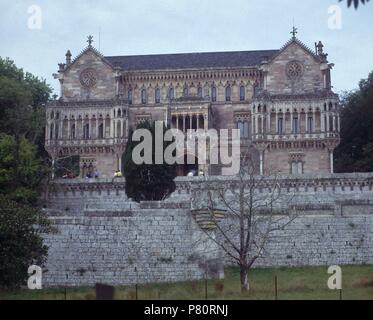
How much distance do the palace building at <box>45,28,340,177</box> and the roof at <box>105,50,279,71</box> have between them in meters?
0.10

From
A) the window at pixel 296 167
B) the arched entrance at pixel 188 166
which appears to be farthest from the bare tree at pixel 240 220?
the arched entrance at pixel 188 166

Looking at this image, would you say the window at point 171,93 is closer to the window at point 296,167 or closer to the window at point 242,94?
the window at point 242,94

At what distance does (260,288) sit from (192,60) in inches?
1754

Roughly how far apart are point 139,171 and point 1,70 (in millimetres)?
26798

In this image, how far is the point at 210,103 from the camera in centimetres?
6825

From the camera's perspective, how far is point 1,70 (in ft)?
230

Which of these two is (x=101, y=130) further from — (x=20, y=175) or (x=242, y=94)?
(x=20, y=175)

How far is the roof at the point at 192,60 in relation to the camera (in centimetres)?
7069

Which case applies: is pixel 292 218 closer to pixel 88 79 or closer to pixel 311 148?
pixel 311 148

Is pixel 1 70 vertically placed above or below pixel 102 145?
above

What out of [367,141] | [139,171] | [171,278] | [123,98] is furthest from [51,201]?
[367,141]

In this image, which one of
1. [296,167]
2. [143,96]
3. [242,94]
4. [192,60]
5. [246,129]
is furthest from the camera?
[192,60]

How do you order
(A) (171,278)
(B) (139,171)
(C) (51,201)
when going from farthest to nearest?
(C) (51,201), (B) (139,171), (A) (171,278)

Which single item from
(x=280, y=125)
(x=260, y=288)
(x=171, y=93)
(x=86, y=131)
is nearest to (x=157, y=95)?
(x=171, y=93)
